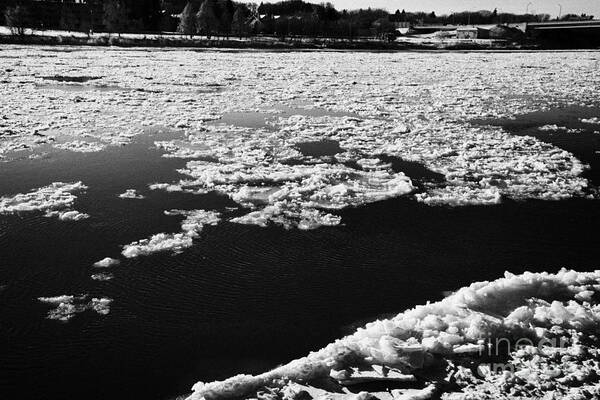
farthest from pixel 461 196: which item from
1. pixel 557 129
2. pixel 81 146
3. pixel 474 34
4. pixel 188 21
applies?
pixel 474 34

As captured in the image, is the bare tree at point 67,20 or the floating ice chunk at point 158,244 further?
the bare tree at point 67,20

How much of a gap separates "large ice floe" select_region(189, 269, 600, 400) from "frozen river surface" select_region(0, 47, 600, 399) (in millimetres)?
388

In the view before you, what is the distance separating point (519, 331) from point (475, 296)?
1.98ft

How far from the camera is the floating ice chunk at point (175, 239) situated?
630cm

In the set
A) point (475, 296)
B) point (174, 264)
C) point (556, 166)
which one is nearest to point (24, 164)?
point (174, 264)

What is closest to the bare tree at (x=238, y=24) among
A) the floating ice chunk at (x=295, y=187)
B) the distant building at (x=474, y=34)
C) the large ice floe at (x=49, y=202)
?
the distant building at (x=474, y=34)

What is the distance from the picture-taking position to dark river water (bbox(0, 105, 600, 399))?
4312mm

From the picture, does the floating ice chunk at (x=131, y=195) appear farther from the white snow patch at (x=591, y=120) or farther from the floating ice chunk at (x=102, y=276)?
the white snow patch at (x=591, y=120)

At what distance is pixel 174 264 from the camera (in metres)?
6.04

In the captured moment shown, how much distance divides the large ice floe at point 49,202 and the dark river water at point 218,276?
200 mm

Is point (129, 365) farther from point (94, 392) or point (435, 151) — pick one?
point (435, 151)

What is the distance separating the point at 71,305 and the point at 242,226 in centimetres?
269

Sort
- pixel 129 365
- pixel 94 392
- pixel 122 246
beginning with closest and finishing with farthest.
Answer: pixel 94 392 < pixel 129 365 < pixel 122 246

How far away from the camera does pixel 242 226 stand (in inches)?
284
